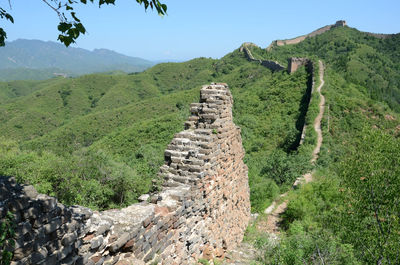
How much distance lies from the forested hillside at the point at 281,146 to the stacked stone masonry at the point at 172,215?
3.13 feet

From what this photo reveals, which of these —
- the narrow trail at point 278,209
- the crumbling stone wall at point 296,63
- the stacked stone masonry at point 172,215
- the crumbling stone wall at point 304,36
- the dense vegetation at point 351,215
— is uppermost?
the crumbling stone wall at point 304,36

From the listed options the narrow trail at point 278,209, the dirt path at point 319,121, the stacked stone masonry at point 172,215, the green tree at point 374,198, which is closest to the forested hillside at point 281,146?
the green tree at point 374,198

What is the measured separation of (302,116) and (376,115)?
6.37m

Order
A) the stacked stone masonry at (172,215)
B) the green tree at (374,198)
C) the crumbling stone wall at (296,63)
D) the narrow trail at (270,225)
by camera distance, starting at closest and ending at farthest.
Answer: the stacked stone masonry at (172,215), the narrow trail at (270,225), the green tree at (374,198), the crumbling stone wall at (296,63)

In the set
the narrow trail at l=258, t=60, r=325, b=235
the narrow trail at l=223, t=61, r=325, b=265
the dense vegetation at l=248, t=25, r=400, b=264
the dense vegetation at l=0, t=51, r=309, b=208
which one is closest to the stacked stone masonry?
the narrow trail at l=223, t=61, r=325, b=265

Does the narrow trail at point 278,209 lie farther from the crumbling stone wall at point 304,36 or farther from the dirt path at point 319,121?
the crumbling stone wall at point 304,36

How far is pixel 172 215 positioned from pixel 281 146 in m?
21.2

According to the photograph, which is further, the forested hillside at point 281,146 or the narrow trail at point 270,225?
the forested hillside at point 281,146

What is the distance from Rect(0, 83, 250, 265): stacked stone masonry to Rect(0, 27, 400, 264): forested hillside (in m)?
0.95

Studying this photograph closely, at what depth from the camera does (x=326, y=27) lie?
84.1 metres

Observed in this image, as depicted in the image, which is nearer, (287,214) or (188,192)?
(188,192)

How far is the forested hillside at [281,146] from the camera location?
7480 millimetres

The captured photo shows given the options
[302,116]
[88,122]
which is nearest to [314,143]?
[302,116]

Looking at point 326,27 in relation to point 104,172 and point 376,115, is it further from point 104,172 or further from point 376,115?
point 104,172
